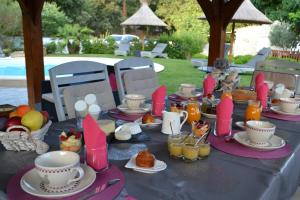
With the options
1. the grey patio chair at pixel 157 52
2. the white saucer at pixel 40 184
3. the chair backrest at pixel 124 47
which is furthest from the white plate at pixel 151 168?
the chair backrest at pixel 124 47

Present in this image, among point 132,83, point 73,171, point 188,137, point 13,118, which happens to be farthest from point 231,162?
point 132,83

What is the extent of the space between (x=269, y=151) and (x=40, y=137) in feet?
2.96

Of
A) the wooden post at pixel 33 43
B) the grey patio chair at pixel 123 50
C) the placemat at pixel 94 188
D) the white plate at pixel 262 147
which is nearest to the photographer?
the placemat at pixel 94 188

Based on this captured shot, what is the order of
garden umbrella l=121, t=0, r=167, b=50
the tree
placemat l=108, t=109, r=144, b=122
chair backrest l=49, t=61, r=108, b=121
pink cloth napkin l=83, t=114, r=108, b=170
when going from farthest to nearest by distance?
the tree → garden umbrella l=121, t=0, r=167, b=50 → chair backrest l=49, t=61, r=108, b=121 → placemat l=108, t=109, r=144, b=122 → pink cloth napkin l=83, t=114, r=108, b=170

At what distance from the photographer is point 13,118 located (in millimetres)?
1248

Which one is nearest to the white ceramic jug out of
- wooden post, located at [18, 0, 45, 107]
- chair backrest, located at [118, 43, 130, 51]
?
wooden post, located at [18, 0, 45, 107]

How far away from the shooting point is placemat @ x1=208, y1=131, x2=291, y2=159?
1245 mm

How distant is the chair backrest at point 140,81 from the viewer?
7.85ft

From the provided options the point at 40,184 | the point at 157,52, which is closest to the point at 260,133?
the point at 40,184

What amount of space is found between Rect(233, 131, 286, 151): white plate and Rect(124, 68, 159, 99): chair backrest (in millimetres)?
1108

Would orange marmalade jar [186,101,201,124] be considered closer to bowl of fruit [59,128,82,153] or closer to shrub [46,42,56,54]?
bowl of fruit [59,128,82,153]

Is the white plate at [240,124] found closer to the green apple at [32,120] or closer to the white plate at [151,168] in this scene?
the white plate at [151,168]

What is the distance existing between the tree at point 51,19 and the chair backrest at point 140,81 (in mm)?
13802

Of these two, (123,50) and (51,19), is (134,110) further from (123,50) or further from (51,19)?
(51,19)
